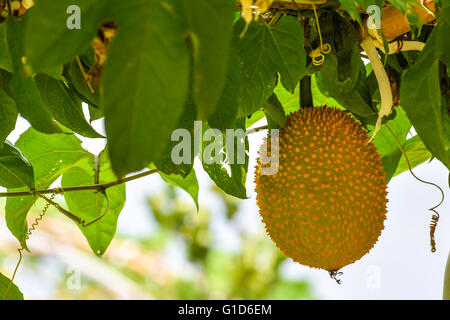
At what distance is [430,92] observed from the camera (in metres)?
0.35

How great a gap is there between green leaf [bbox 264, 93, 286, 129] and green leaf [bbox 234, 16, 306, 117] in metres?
0.05

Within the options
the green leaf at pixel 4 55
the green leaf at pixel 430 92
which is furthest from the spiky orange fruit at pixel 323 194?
the green leaf at pixel 4 55

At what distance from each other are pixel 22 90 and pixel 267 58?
0.59ft

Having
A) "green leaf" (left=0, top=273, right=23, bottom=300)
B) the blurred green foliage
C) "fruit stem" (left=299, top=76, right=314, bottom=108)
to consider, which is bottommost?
"green leaf" (left=0, top=273, right=23, bottom=300)

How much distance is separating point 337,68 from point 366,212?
117mm

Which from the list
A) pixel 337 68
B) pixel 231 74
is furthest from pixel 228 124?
pixel 337 68

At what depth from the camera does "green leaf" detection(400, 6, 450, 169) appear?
13.9 inches

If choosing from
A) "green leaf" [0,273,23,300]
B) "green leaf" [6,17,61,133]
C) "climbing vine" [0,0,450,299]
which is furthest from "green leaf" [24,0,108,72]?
"green leaf" [0,273,23,300]

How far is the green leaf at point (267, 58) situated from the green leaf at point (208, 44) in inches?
8.2

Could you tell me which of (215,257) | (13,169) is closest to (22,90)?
(13,169)

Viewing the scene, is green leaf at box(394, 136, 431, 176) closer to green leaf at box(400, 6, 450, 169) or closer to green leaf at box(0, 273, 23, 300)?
green leaf at box(400, 6, 450, 169)

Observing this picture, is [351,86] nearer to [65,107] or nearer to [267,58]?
[267,58]

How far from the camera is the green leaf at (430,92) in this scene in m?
0.35

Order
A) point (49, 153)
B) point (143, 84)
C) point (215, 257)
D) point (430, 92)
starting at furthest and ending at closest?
1. point (215, 257)
2. point (49, 153)
3. point (430, 92)
4. point (143, 84)
